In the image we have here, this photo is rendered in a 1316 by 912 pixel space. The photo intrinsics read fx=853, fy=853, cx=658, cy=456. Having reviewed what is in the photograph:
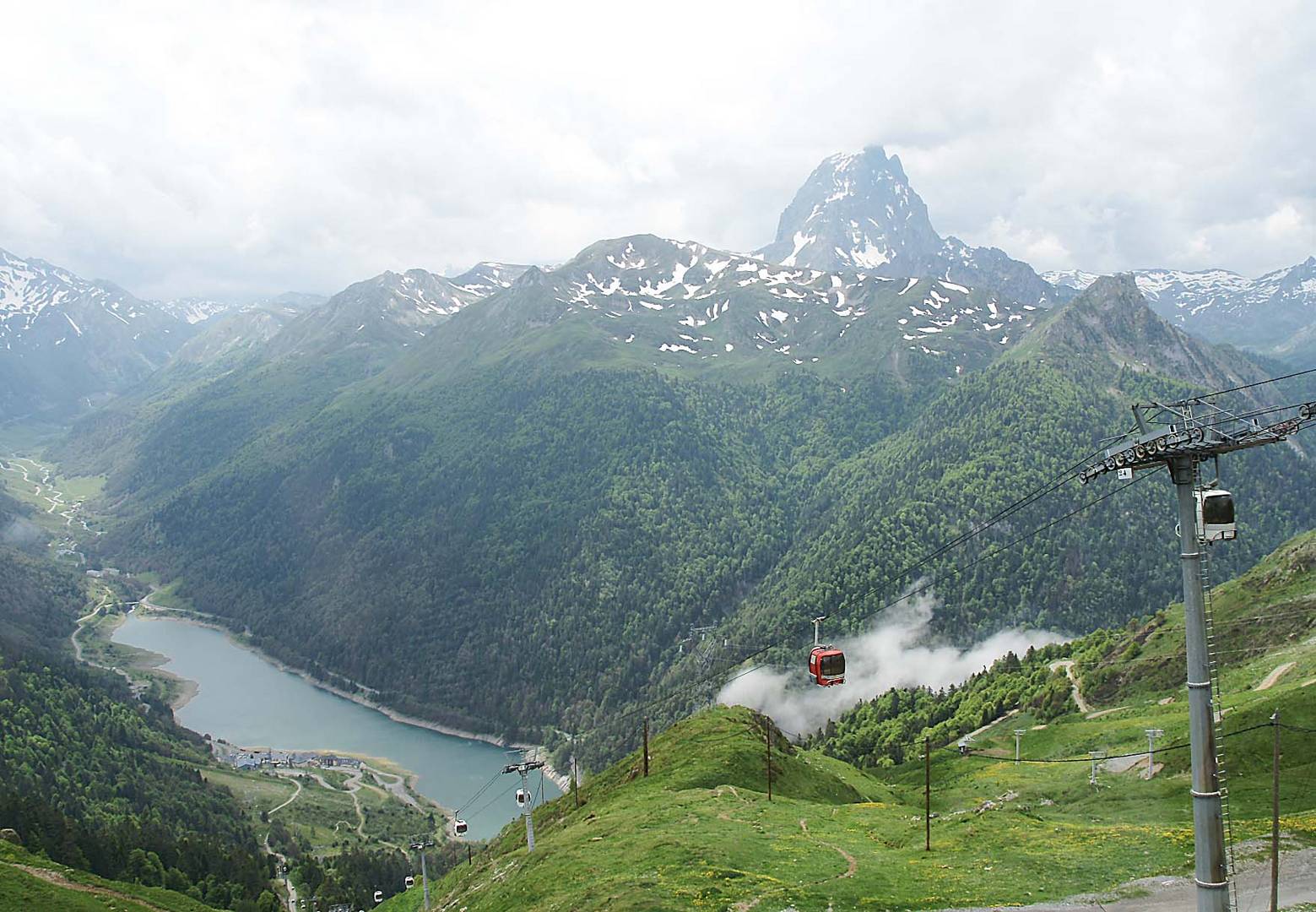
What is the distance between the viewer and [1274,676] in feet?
281

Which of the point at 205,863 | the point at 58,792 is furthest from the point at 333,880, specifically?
the point at 58,792

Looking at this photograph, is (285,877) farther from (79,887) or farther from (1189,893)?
(1189,893)

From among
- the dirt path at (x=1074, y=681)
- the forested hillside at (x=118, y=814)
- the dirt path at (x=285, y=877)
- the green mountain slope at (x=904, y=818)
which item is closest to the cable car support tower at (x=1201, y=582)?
the green mountain slope at (x=904, y=818)

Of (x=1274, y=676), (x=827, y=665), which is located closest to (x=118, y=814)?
(x=827, y=665)

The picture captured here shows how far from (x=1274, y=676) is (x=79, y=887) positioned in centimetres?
11977

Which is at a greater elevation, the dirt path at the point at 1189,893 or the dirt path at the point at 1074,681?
the dirt path at the point at 1074,681

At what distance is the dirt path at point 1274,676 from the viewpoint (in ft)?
273

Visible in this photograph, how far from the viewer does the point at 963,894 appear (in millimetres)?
42875

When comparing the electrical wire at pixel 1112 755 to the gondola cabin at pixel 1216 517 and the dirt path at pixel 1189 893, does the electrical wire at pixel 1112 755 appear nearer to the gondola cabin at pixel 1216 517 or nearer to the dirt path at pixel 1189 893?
the dirt path at pixel 1189 893

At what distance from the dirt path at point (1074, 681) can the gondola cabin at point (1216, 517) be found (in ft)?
335

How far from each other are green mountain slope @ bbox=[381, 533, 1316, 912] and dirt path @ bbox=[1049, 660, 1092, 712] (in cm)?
448

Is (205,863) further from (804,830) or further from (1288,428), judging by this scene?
(1288,428)

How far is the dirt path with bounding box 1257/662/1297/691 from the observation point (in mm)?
83250

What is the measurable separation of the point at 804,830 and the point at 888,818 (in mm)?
9331
